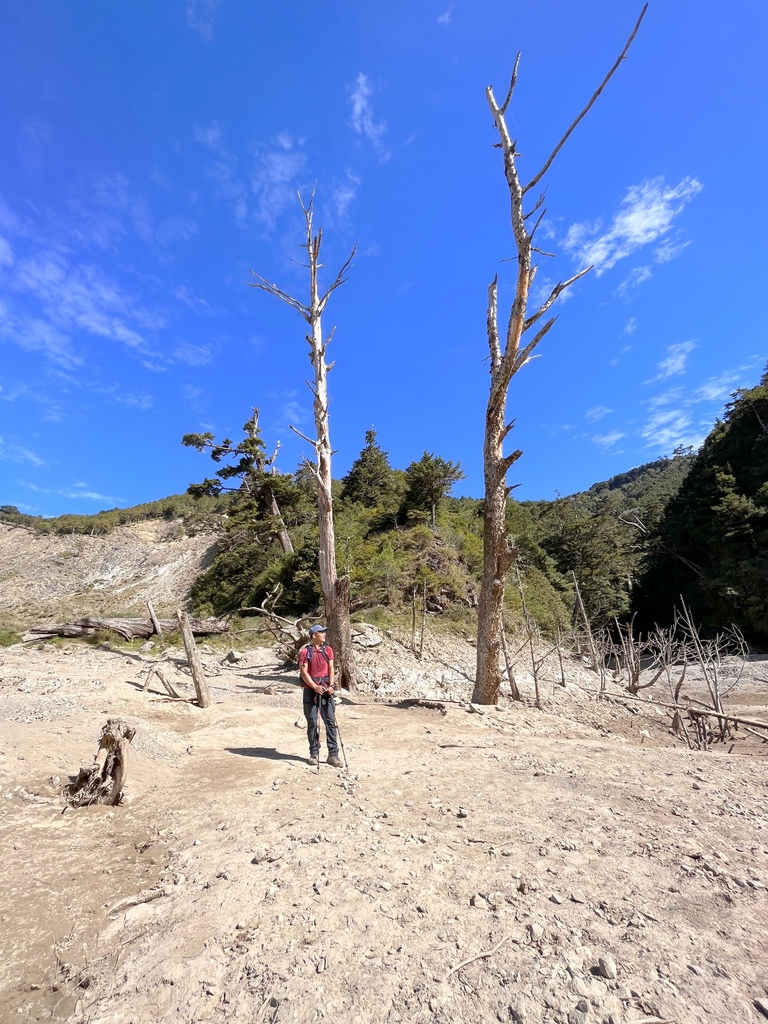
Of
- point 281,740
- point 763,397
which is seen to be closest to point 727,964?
point 281,740

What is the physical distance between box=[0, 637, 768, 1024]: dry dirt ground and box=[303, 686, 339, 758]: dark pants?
266 millimetres

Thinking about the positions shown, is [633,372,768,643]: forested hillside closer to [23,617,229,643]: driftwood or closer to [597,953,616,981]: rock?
[23,617,229,643]: driftwood

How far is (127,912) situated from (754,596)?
953 inches

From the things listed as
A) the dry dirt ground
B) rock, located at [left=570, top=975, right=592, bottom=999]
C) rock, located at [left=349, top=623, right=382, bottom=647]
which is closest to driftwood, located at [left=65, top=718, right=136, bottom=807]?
the dry dirt ground

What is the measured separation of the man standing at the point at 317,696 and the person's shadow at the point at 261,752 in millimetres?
386

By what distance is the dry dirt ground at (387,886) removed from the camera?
1.91 metres

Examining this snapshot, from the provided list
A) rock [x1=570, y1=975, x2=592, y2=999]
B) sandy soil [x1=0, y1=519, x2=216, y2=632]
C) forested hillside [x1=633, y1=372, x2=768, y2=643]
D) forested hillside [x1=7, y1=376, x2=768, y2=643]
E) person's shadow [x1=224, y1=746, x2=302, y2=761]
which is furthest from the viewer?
sandy soil [x1=0, y1=519, x2=216, y2=632]

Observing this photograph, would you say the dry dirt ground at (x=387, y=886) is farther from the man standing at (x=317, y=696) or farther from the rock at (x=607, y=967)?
the man standing at (x=317, y=696)

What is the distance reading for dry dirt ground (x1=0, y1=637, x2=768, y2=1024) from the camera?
6.26 ft

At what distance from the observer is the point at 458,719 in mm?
7250

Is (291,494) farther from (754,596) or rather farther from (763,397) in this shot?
(763,397)

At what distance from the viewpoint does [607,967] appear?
1.93m

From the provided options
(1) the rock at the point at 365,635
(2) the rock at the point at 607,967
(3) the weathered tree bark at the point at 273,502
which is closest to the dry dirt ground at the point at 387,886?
(2) the rock at the point at 607,967

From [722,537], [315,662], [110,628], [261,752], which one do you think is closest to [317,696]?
[315,662]
